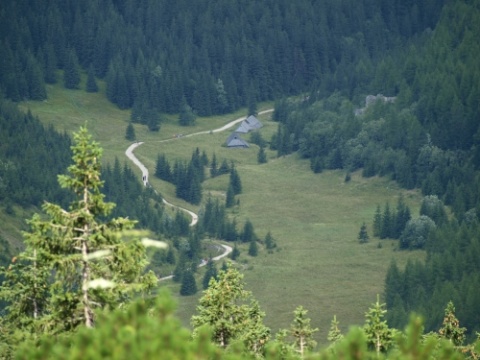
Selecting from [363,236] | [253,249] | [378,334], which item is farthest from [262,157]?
[378,334]

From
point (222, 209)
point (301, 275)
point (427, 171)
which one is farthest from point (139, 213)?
point (427, 171)

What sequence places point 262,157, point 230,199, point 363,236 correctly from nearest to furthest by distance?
point 363,236
point 230,199
point 262,157

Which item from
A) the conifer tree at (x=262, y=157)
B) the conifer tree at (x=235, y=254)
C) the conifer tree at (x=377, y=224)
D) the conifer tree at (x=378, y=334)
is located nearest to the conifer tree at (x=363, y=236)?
the conifer tree at (x=377, y=224)

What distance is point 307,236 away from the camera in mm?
152625

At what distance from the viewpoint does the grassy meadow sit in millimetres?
122250

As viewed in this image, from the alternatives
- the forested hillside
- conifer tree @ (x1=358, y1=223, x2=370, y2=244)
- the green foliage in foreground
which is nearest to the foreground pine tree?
the green foliage in foreground

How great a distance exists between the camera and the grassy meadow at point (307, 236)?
4813 inches

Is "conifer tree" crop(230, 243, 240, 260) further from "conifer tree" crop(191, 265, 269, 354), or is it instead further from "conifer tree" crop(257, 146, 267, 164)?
"conifer tree" crop(191, 265, 269, 354)

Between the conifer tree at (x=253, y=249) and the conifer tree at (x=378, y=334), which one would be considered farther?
the conifer tree at (x=253, y=249)

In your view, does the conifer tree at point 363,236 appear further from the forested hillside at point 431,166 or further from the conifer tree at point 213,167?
the conifer tree at point 213,167

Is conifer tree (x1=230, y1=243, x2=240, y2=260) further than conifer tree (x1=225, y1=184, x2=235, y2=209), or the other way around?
conifer tree (x1=225, y1=184, x2=235, y2=209)

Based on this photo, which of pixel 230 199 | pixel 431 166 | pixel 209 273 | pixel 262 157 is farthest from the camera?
pixel 262 157

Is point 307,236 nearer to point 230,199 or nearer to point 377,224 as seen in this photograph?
point 377,224

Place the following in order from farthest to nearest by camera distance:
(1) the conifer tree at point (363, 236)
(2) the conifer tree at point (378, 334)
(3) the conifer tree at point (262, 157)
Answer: (3) the conifer tree at point (262, 157), (1) the conifer tree at point (363, 236), (2) the conifer tree at point (378, 334)
